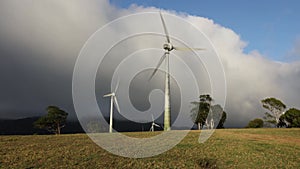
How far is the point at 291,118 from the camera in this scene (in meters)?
110

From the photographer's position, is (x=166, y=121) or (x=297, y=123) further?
(x=297, y=123)

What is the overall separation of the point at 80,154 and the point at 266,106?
112 metres

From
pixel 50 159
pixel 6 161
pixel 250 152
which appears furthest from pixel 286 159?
pixel 6 161

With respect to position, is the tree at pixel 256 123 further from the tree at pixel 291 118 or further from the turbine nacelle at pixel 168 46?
the turbine nacelle at pixel 168 46

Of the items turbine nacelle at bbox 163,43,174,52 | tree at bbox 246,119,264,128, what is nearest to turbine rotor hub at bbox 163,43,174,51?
turbine nacelle at bbox 163,43,174,52

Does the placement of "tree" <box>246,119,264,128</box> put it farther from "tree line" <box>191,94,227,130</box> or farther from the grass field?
the grass field

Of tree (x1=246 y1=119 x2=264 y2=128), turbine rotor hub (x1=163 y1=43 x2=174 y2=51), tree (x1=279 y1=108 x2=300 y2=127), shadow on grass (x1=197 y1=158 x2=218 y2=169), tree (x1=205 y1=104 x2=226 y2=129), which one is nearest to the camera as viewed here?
shadow on grass (x1=197 y1=158 x2=218 y2=169)

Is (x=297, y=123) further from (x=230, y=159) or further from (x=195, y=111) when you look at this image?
(x=230, y=159)

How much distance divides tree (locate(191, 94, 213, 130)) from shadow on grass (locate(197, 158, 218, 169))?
104 metres

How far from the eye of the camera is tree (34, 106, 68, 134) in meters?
113

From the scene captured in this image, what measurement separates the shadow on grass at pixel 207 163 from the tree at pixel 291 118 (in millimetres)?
100547

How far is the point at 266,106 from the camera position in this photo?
11881 centimetres

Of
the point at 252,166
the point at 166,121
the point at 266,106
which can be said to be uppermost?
the point at 266,106

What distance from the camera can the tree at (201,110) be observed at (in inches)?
4975
